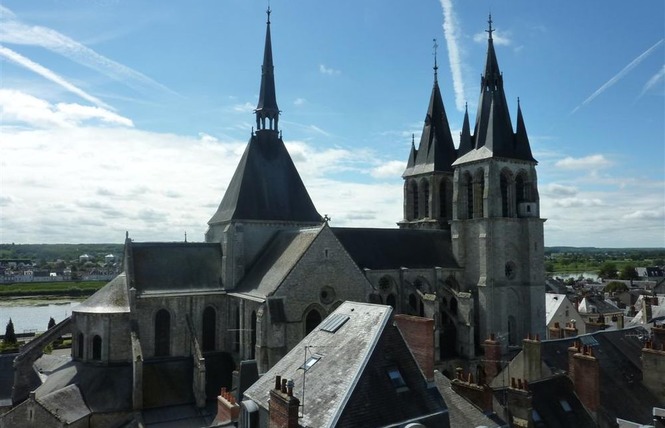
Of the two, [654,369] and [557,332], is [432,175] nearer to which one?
[557,332]

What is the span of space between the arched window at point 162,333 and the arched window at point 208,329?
68.5 inches

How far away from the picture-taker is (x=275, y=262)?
85.4ft

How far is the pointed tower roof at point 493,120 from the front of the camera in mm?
34094

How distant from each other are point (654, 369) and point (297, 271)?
1431 cm

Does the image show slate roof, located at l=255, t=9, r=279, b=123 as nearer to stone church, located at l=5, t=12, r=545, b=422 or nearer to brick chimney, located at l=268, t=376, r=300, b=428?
stone church, located at l=5, t=12, r=545, b=422

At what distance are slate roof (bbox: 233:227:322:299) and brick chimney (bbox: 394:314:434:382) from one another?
9.72 metres

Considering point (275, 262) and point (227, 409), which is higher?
point (275, 262)

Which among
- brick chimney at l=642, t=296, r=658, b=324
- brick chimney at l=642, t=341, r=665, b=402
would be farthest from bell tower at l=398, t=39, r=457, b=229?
brick chimney at l=642, t=341, r=665, b=402

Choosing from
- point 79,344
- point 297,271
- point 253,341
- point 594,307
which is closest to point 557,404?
point 297,271

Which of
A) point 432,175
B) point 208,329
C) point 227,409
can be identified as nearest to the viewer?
point 227,409

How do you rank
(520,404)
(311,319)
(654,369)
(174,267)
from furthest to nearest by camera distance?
(174,267) < (311,319) < (654,369) < (520,404)

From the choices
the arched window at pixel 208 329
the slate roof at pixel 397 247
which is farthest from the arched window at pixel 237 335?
the slate roof at pixel 397 247

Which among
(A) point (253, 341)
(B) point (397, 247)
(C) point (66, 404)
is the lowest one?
(C) point (66, 404)

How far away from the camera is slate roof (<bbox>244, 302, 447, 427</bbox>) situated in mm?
10688
